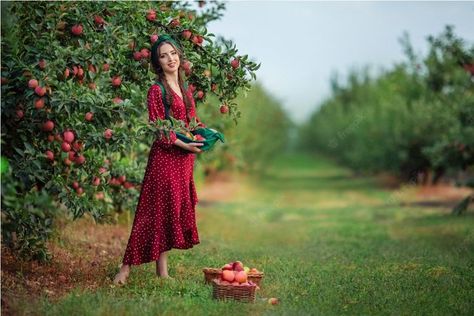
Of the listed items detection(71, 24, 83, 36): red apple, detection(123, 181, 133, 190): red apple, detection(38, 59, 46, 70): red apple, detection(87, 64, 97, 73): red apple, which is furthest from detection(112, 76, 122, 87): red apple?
detection(123, 181, 133, 190): red apple

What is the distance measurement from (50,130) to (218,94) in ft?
6.14

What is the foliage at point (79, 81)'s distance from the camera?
6621mm

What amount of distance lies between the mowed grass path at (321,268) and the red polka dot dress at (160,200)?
355mm

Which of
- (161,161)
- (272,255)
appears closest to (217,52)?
(161,161)

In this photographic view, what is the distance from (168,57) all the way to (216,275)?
2163mm

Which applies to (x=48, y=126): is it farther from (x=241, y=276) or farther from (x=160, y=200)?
(x=241, y=276)

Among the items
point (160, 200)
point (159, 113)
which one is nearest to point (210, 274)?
point (160, 200)

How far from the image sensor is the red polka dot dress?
732cm

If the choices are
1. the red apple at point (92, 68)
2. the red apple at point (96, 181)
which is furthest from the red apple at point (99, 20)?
the red apple at point (96, 181)

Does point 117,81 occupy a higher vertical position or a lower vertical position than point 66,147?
higher

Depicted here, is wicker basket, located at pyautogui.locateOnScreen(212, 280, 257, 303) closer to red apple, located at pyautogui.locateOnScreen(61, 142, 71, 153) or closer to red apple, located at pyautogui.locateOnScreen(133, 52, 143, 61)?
red apple, located at pyautogui.locateOnScreen(61, 142, 71, 153)

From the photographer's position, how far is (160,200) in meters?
7.34

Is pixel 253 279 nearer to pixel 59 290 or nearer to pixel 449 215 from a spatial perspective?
pixel 59 290

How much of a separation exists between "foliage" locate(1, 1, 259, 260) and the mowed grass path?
44.0 inches
